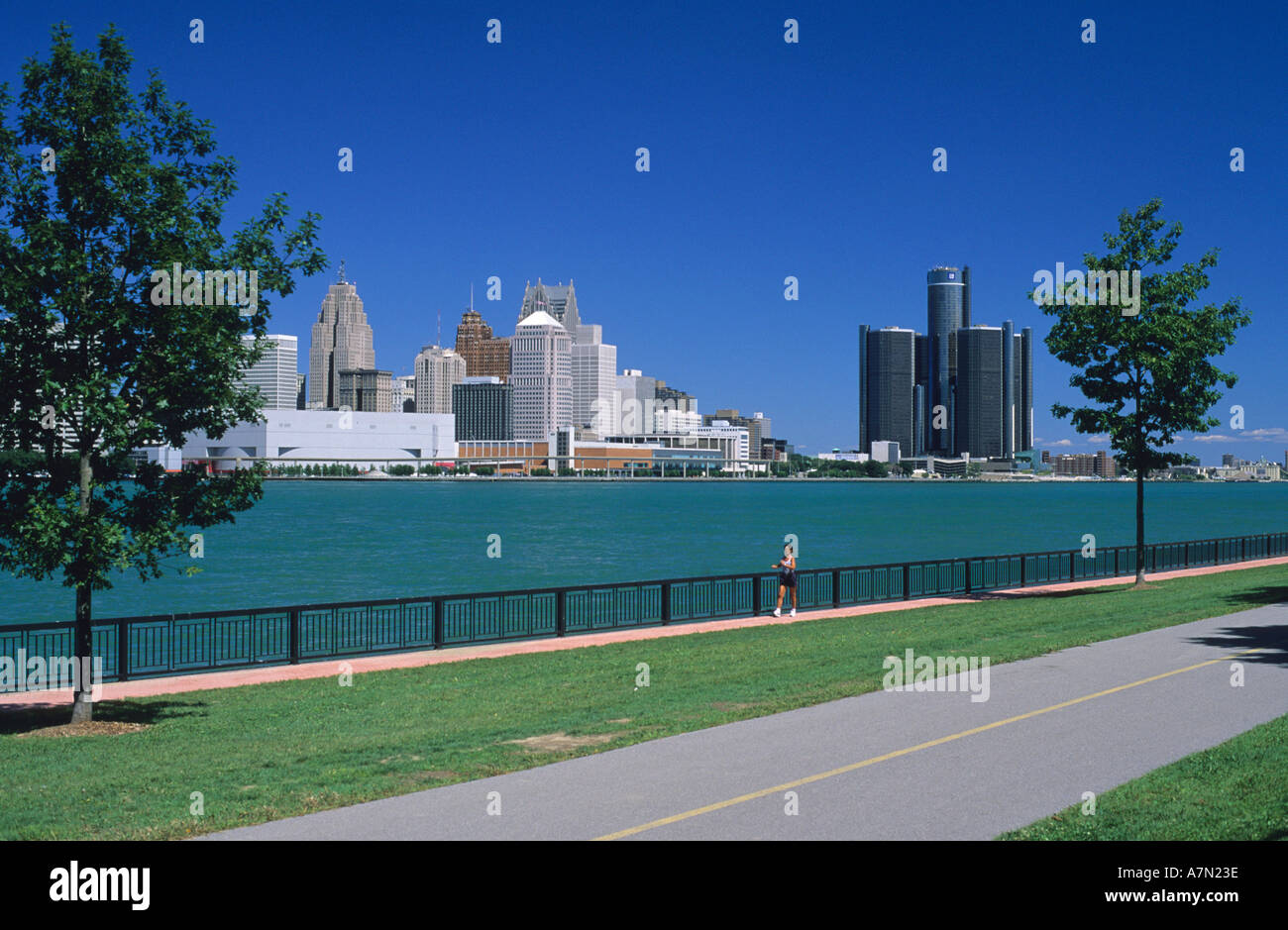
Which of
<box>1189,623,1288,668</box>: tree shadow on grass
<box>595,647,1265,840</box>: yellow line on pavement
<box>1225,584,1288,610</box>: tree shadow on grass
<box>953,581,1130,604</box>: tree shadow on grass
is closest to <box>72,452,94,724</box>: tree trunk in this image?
<box>595,647,1265,840</box>: yellow line on pavement

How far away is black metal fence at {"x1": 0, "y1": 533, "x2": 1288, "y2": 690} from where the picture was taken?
1816 centimetres

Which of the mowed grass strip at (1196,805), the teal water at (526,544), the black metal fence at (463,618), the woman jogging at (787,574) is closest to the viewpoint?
the mowed grass strip at (1196,805)

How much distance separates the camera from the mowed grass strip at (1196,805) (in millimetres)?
7363

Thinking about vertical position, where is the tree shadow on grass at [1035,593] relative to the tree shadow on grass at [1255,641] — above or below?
below

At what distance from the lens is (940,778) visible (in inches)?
356

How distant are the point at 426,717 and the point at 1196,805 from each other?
8371 millimetres

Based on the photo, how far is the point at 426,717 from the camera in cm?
1304

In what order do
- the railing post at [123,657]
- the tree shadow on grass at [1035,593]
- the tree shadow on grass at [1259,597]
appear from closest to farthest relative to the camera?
1. the railing post at [123,657]
2. the tree shadow on grass at [1259,597]
3. the tree shadow on grass at [1035,593]

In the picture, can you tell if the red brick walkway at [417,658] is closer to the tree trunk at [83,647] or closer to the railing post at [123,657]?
the railing post at [123,657]

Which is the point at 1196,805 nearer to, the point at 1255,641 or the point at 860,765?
the point at 860,765

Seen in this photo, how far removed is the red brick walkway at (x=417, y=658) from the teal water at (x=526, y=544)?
19589mm

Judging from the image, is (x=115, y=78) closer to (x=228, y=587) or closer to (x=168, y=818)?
(x=168, y=818)

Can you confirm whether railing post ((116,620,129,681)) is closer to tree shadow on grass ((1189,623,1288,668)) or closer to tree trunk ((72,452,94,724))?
tree trunk ((72,452,94,724))

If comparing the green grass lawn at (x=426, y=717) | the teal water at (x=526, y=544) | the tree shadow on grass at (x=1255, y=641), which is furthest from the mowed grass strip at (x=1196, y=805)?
the teal water at (x=526, y=544)
